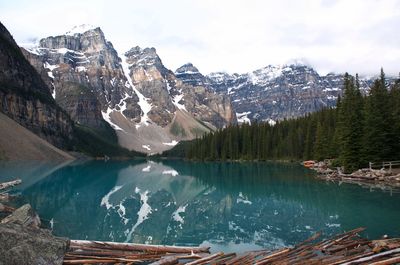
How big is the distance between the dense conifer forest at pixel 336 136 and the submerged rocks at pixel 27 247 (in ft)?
175

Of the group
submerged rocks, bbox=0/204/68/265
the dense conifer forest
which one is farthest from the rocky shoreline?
submerged rocks, bbox=0/204/68/265

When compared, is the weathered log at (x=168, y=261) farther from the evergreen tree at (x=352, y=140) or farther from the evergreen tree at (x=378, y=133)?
the evergreen tree at (x=352, y=140)

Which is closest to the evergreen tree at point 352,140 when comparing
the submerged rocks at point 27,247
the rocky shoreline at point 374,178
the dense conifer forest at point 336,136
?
the dense conifer forest at point 336,136

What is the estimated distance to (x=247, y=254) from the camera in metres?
18.5

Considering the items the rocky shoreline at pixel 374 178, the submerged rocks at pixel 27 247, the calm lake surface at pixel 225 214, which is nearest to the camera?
the submerged rocks at pixel 27 247

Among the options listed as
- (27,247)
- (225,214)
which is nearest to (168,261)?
(27,247)

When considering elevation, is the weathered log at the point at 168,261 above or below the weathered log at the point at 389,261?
below

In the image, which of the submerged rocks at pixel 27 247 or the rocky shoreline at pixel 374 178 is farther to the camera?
the rocky shoreline at pixel 374 178

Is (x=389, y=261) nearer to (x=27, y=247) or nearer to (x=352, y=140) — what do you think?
(x=27, y=247)

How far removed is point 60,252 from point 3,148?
13911cm

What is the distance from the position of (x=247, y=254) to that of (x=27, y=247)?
9.58 m

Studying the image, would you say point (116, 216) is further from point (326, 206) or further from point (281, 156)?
point (281, 156)

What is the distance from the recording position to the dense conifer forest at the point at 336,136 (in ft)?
195

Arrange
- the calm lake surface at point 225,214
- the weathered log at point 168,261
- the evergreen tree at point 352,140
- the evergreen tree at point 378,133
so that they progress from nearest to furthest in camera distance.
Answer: the weathered log at point 168,261 → the calm lake surface at point 225,214 → the evergreen tree at point 378,133 → the evergreen tree at point 352,140
